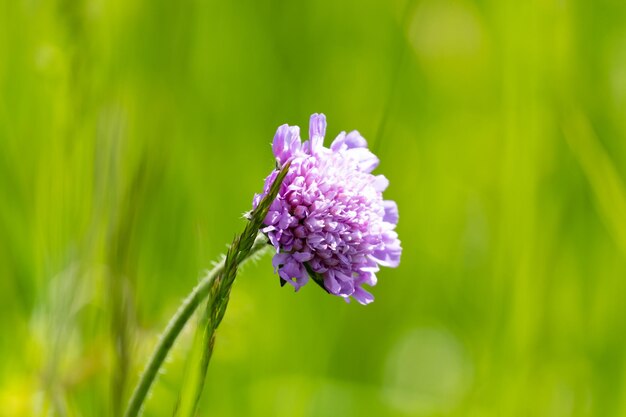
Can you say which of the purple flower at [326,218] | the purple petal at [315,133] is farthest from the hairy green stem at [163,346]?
the purple petal at [315,133]

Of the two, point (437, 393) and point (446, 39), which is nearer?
point (437, 393)

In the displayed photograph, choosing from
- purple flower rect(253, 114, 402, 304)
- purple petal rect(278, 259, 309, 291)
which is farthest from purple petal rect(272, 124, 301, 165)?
purple petal rect(278, 259, 309, 291)

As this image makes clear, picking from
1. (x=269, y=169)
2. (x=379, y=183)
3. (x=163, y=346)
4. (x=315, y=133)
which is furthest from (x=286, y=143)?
(x=269, y=169)

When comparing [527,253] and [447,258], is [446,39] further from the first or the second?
[527,253]

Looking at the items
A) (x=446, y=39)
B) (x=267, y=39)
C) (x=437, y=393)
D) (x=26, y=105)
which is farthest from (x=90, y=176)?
(x=446, y=39)

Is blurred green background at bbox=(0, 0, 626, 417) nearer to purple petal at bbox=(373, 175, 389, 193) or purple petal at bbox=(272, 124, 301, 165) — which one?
purple petal at bbox=(272, 124, 301, 165)

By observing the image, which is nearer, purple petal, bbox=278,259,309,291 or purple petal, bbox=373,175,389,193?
purple petal, bbox=278,259,309,291
